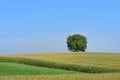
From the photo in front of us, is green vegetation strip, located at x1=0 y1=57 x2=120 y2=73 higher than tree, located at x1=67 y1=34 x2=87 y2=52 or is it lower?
lower

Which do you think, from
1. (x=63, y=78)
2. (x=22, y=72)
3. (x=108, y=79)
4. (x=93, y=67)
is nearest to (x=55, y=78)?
(x=63, y=78)

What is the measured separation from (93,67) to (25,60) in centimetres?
985

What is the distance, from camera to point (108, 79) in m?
21.3

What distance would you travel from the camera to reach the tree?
86156 mm

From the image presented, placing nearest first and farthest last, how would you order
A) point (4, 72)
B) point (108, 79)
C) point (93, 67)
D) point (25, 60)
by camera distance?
1. point (108, 79)
2. point (4, 72)
3. point (93, 67)
4. point (25, 60)

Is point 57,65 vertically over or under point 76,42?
under

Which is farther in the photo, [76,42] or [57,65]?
[76,42]

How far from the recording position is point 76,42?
85938 mm

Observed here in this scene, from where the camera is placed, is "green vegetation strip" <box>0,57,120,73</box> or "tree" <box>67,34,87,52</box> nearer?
"green vegetation strip" <box>0,57,120,73</box>

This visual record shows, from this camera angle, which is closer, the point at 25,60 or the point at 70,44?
the point at 25,60

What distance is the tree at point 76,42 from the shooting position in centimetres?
8616

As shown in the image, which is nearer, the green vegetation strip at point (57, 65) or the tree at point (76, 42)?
the green vegetation strip at point (57, 65)

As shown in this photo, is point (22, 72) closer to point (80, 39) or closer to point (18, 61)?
point (18, 61)

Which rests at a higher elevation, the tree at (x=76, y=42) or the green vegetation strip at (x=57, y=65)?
the tree at (x=76, y=42)
